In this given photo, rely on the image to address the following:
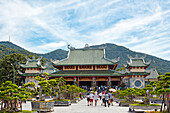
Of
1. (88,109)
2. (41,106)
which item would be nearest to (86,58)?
(88,109)

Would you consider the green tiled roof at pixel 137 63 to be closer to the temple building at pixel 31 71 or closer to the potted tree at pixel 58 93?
the temple building at pixel 31 71

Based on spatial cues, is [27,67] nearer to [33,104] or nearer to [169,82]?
[33,104]

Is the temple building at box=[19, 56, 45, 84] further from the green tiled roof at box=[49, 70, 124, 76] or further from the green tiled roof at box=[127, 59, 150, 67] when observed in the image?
the green tiled roof at box=[127, 59, 150, 67]

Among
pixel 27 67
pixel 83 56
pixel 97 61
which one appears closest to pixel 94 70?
pixel 97 61

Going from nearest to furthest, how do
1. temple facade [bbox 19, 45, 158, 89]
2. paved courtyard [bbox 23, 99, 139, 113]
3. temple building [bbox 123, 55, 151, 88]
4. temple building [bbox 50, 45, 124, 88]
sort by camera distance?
paved courtyard [bbox 23, 99, 139, 113]
temple building [bbox 123, 55, 151, 88]
temple facade [bbox 19, 45, 158, 89]
temple building [bbox 50, 45, 124, 88]

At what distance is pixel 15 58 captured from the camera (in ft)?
203

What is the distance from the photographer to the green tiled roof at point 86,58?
49978 mm

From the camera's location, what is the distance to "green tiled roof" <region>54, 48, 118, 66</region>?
49978 mm

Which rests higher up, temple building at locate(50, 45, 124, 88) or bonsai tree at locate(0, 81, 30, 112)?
temple building at locate(50, 45, 124, 88)

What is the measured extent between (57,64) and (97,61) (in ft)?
30.1

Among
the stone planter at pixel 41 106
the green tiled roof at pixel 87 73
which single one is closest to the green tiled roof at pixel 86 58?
the green tiled roof at pixel 87 73

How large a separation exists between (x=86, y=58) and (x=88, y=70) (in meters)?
4.26

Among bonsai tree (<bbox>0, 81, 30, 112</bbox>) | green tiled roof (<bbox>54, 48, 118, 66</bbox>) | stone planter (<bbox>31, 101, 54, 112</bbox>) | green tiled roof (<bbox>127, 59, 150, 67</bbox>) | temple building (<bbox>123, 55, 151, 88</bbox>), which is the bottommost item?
stone planter (<bbox>31, 101, 54, 112</bbox>)

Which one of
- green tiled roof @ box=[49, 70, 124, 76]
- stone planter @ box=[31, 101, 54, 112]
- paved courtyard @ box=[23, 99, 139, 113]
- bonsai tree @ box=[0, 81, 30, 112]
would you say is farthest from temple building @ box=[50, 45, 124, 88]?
bonsai tree @ box=[0, 81, 30, 112]
